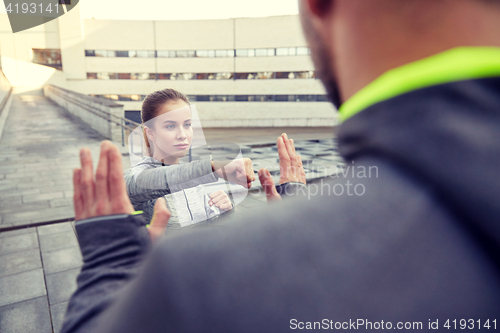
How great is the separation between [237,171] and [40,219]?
16.1ft

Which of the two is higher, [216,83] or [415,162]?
[216,83]

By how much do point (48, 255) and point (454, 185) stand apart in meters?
4.67

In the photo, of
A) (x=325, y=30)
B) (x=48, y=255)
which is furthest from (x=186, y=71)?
(x=325, y=30)

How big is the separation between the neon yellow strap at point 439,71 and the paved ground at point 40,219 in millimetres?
711

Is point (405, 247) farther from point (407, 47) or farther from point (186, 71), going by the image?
point (186, 71)

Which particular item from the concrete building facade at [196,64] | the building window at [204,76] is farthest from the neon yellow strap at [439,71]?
the building window at [204,76]

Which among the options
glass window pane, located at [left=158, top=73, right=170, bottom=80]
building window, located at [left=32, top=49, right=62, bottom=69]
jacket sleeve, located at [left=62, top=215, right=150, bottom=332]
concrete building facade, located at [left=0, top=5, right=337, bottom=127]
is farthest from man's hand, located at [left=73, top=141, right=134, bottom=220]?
building window, located at [left=32, top=49, right=62, bottom=69]

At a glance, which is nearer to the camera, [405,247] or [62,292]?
[405,247]

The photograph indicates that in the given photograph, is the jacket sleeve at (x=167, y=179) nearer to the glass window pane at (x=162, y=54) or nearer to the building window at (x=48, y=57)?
the glass window pane at (x=162, y=54)

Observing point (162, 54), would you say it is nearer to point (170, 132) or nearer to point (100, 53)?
point (100, 53)

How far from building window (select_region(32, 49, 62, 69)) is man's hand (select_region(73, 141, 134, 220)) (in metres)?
42.4

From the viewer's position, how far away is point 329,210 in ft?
1.51

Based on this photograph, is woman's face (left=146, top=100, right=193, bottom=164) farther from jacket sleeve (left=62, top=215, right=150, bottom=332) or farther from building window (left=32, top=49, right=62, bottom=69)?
building window (left=32, top=49, right=62, bottom=69)

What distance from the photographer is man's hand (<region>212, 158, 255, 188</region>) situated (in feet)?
5.05
